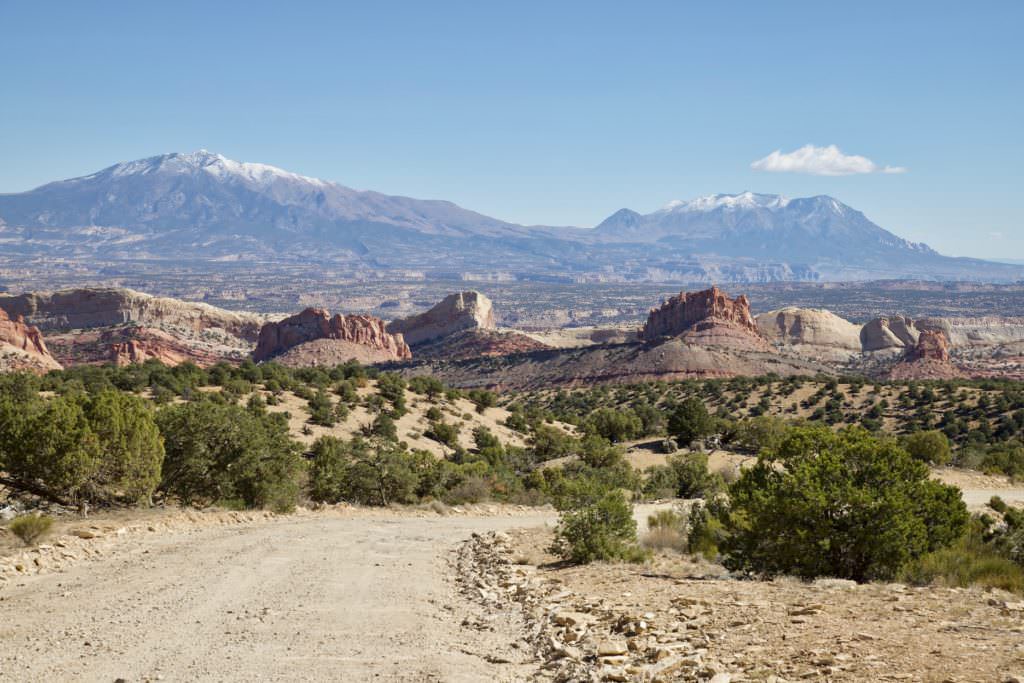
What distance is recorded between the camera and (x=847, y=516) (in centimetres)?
1538

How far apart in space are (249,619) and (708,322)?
136 metres

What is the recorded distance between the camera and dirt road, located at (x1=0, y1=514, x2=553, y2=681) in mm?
10758

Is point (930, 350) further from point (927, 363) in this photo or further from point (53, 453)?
point (53, 453)

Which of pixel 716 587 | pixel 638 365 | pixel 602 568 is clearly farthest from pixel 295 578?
pixel 638 365

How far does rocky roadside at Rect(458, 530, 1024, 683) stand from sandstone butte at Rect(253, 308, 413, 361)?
14234cm

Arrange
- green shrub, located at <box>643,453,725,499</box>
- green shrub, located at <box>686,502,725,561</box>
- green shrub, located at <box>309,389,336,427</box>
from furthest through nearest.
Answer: green shrub, located at <box>309,389,336,427</box> → green shrub, located at <box>643,453,725,499</box> → green shrub, located at <box>686,502,725,561</box>

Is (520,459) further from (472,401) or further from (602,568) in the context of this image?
(602,568)

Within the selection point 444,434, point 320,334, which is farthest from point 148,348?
point 444,434

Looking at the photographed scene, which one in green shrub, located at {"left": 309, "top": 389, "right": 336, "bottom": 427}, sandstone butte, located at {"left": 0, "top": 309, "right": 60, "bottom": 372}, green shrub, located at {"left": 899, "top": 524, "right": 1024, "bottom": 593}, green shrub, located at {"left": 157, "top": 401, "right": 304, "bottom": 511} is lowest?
sandstone butte, located at {"left": 0, "top": 309, "right": 60, "bottom": 372}

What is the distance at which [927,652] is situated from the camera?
9391 mm

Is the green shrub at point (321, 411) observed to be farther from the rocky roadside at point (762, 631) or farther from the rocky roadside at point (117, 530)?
the rocky roadside at point (762, 631)

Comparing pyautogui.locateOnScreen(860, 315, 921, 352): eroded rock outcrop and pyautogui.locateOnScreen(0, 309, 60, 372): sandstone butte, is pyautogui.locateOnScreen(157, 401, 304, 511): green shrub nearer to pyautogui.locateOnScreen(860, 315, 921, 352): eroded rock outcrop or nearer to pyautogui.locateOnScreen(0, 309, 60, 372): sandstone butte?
pyautogui.locateOnScreen(0, 309, 60, 372): sandstone butte

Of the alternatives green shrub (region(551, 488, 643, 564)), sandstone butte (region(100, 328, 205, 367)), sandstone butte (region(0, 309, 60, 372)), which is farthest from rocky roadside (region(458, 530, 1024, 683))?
sandstone butte (region(100, 328, 205, 367))

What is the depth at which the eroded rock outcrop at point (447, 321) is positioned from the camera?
628 ft
